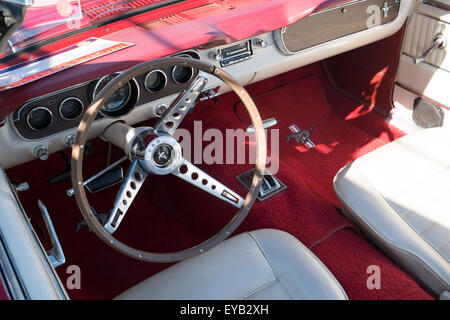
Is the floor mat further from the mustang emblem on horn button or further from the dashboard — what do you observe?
the mustang emblem on horn button

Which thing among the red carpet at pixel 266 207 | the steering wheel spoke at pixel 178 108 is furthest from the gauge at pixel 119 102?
the red carpet at pixel 266 207

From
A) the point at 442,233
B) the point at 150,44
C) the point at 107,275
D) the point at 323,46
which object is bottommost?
the point at 107,275

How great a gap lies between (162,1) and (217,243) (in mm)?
938

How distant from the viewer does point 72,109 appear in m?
1.62

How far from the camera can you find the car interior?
135 centimetres

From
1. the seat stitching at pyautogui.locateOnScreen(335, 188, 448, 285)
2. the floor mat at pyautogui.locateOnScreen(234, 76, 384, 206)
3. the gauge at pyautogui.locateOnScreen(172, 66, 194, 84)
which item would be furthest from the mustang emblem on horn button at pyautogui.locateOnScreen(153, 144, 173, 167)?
the floor mat at pyautogui.locateOnScreen(234, 76, 384, 206)

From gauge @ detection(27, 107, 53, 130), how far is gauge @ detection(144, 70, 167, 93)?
340 mm

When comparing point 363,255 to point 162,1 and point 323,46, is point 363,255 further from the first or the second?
point 162,1

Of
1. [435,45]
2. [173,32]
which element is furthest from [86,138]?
[435,45]

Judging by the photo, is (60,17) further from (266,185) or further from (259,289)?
(259,289)

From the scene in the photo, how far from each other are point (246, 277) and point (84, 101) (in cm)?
78

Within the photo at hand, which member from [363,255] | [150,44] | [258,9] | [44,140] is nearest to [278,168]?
[363,255]

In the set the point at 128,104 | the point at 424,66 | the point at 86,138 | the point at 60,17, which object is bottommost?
the point at 424,66

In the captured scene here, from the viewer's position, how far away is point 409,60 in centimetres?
233
